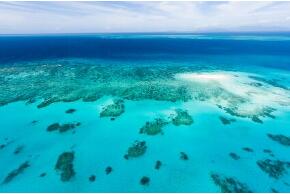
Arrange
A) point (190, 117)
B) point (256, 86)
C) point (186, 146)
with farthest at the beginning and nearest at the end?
point (256, 86) → point (190, 117) → point (186, 146)

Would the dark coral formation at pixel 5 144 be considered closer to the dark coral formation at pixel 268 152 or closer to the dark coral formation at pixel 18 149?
the dark coral formation at pixel 18 149

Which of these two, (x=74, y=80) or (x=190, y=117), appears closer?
(x=190, y=117)

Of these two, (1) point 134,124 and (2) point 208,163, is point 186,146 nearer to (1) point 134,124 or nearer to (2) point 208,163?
(2) point 208,163

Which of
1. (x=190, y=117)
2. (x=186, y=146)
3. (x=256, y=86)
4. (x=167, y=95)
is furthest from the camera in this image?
(x=256, y=86)

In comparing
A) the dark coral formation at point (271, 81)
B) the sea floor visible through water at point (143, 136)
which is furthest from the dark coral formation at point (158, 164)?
the dark coral formation at point (271, 81)

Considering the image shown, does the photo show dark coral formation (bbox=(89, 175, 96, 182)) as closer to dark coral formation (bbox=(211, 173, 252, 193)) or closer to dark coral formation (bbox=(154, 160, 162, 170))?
dark coral formation (bbox=(154, 160, 162, 170))

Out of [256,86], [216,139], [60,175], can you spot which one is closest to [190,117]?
[216,139]

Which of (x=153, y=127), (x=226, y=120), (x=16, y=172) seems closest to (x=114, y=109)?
(x=153, y=127)
